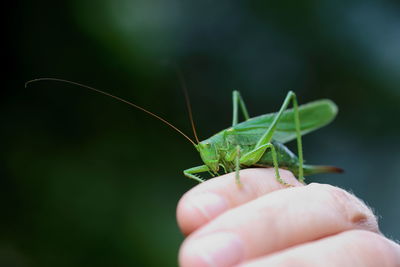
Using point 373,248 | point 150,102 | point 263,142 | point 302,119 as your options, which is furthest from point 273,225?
point 150,102

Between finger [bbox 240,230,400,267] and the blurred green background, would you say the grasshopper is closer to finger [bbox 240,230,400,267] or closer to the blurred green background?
finger [bbox 240,230,400,267]

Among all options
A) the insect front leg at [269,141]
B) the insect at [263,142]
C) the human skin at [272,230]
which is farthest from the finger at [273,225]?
the insect front leg at [269,141]

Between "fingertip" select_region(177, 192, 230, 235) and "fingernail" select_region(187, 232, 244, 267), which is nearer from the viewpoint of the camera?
"fingernail" select_region(187, 232, 244, 267)

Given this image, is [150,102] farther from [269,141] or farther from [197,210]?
[197,210]

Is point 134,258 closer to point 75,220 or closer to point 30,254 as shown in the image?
point 75,220

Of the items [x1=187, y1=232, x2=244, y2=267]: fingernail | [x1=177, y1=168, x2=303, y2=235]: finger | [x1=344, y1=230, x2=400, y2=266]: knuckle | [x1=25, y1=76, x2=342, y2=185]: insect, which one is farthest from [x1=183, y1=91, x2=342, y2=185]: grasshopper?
[x1=187, y1=232, x2=244, y2=267]: fingernail

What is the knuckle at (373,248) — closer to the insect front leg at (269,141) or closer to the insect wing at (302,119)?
the insect front leg at (269,141)
